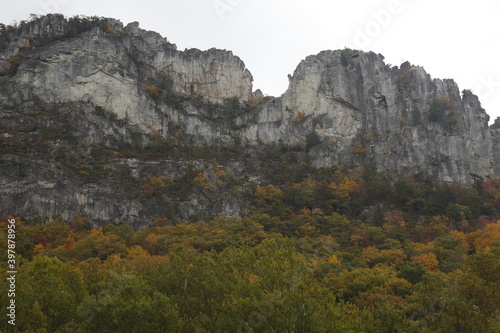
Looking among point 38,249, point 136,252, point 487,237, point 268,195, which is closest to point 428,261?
point 487,237

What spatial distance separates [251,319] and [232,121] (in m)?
65.9

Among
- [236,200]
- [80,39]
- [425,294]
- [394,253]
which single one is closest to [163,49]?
[80,39]

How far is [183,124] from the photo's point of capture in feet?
245

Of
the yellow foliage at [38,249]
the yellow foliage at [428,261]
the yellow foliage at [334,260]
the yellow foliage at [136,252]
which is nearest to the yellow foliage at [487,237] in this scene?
the yellow foliage at [428,261]

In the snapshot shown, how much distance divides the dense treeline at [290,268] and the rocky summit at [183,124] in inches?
Answer: 160

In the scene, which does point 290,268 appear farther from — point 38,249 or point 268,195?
point 268,195

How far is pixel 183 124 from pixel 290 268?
58.1 meters

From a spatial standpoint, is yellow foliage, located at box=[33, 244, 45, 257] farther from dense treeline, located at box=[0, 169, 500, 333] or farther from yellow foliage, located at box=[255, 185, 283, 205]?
yellow foliage, located at box=[255, 185, 283, 205]

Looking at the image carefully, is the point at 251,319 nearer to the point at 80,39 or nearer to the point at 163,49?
the point at 80,39

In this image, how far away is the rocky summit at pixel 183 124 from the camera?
54781mm

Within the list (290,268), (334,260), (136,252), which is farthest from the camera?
(136,252)

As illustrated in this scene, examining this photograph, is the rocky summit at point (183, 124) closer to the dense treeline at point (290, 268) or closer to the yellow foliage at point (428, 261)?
the dense treeline at point (290, 268)

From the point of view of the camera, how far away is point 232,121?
Answer: 81.2m

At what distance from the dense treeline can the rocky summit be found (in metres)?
4.06
